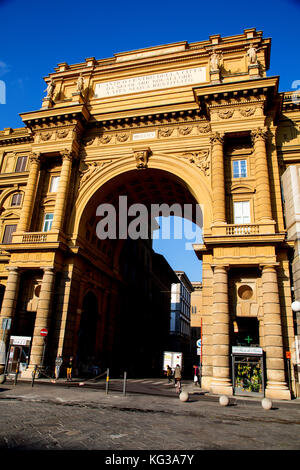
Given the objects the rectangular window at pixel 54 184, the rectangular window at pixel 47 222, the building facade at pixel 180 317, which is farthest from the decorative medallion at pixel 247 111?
the building facade at pixel 180 317

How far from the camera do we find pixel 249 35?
2695 centimetres

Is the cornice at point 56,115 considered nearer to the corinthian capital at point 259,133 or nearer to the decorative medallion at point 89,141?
the decorative medallion at point 89,141

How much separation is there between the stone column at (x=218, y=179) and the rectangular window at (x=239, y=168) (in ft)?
4.77

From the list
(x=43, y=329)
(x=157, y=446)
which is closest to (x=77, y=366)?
(x=43, y=329)

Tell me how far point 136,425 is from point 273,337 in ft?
38.0

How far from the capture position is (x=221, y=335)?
1934 cm

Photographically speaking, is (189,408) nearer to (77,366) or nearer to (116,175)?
(77,366)

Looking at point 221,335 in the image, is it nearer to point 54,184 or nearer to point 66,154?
point 66,154

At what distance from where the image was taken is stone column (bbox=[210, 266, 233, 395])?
18.5 m

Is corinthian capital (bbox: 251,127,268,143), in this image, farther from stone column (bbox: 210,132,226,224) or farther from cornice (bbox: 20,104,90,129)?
cornice (bbox: 20,104,90,129)

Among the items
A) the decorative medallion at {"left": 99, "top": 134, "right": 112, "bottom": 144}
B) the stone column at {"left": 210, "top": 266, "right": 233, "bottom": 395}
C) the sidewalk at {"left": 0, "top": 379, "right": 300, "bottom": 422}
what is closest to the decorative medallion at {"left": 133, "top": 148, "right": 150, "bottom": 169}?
the decorative medallion at {"left": 99, "top": 134, "right": 112, "bottom": 144}

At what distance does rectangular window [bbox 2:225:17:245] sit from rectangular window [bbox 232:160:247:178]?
19.8 meters

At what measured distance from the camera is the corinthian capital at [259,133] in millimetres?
23062

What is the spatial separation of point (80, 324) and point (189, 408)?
1644cm
